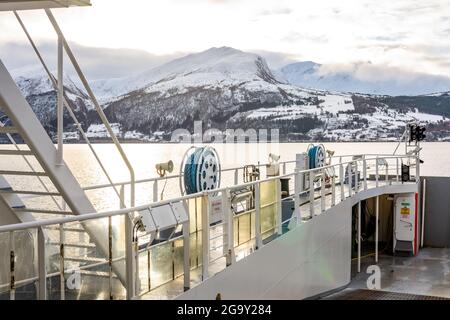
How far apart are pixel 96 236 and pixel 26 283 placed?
0.80m

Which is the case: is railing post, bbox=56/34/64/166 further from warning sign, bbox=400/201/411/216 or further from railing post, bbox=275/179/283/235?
warning sign, bbox=400/201/411/216

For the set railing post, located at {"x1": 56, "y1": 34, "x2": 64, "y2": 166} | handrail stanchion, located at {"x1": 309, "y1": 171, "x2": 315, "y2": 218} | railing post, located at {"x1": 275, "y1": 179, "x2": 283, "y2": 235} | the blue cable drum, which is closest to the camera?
railing post, located at {"x1": 56, "y1": 34, "x2": 64, "y2": 166}

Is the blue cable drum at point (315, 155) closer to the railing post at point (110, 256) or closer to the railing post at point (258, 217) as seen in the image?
the railing post at point (258, 217)

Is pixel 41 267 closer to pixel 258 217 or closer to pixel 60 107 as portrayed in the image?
pixel 60 107

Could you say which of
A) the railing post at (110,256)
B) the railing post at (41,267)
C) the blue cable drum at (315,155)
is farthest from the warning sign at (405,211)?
the railing post at (41,267)

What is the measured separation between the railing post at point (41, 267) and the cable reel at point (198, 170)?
4.35 meters

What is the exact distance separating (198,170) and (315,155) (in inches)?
→ 276

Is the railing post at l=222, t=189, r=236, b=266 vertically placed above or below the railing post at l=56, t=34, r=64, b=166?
below

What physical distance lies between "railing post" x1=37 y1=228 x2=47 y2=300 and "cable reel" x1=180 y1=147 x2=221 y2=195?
4.35m

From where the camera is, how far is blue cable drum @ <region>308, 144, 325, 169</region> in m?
14.5

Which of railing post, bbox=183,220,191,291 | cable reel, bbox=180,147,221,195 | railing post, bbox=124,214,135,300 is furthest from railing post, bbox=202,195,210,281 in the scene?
cable reel, bbox=180,147,221,195

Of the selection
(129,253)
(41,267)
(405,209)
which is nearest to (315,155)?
(405,209)

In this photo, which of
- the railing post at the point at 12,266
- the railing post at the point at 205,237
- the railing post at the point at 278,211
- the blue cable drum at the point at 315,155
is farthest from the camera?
the blue cable drum at the point at 315,155

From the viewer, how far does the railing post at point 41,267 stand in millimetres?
3719
